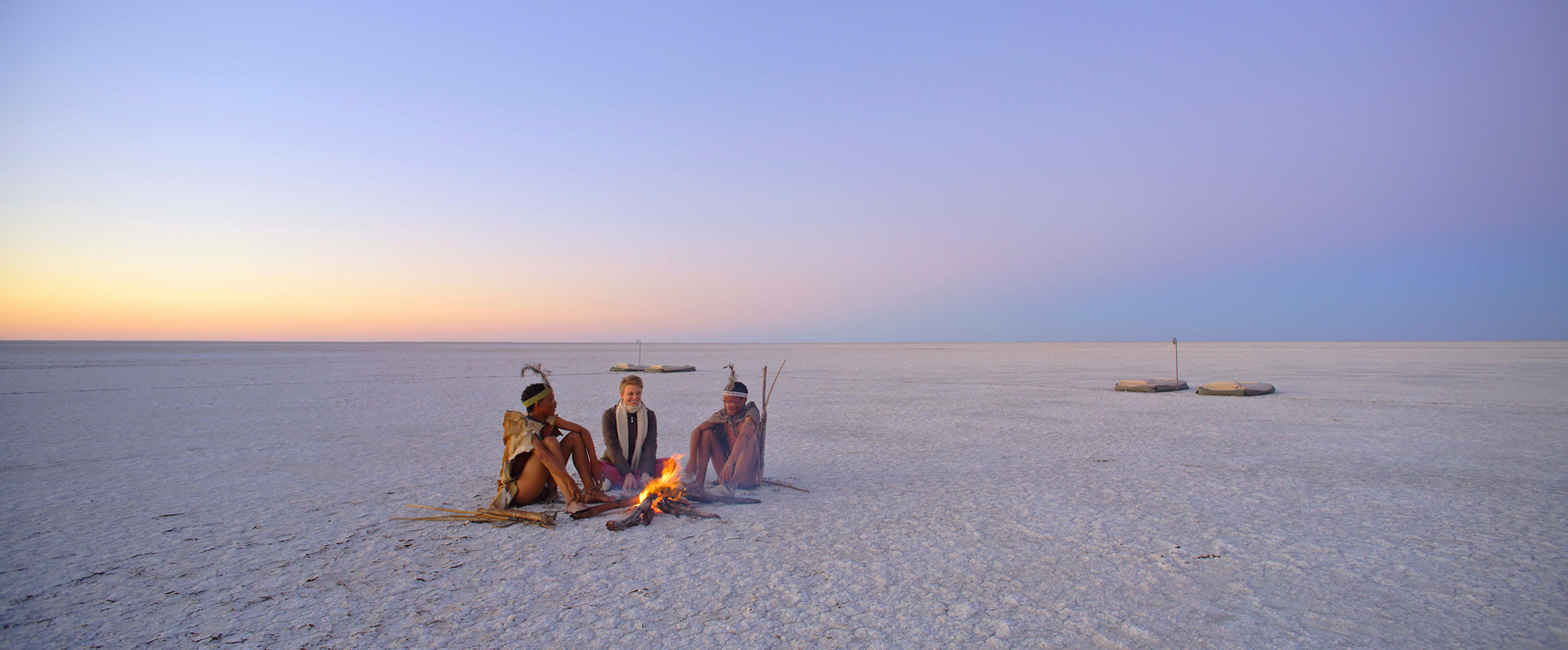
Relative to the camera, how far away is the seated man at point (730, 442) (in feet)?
19.2

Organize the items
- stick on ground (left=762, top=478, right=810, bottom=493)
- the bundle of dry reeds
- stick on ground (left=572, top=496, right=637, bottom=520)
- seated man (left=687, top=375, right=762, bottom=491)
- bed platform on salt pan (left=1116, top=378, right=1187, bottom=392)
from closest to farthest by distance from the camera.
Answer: the bundle of dry reeds
stick on ground (left=572, top=496, right=637, bottom=520)
seated man (left=687, top=375, right=762, bottom=491)
stick on ground (left=762, top=478, right=810, bottom=493)
bed platform on salt pan (left=1116, top=378, right=1187, bottom=392)

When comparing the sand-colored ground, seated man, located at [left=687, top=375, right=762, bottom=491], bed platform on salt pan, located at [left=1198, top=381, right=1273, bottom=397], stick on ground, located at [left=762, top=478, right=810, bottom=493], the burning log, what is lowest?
the sand-colored ground

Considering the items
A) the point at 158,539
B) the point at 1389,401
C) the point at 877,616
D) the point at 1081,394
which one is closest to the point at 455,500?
the point at 158,539

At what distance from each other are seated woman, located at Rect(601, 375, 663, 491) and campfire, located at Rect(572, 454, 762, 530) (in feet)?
0.52

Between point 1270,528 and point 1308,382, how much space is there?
60.1 feet

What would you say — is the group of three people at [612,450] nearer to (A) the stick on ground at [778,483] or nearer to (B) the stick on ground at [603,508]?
(B) the stick on ground at [603,508]

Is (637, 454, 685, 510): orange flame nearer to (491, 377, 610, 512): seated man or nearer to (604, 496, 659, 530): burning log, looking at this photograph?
(604, 496, 659, 530): burning log

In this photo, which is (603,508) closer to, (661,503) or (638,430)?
(661,503)

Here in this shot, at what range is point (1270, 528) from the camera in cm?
493

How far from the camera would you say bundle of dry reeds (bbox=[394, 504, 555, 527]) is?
4.98 metres

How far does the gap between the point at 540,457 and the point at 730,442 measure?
1533 millimetres

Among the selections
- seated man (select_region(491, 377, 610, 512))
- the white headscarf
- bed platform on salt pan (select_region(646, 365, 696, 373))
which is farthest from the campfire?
bed platform on salt pan (select_region(646, 365, 696, 373))

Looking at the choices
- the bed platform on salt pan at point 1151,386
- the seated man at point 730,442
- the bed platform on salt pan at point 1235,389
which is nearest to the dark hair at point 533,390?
the seated man at point 730,442

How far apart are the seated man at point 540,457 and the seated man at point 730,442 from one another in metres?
0.85
